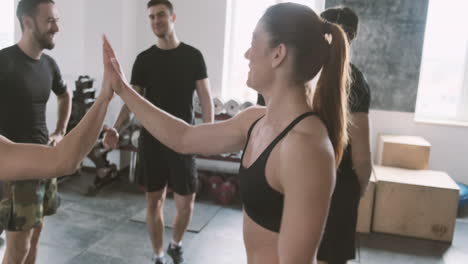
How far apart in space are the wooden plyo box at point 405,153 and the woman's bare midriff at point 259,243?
2921mm

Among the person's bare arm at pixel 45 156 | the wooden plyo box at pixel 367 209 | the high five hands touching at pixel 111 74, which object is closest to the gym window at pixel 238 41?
the wooden plyo box at pixel 367 209

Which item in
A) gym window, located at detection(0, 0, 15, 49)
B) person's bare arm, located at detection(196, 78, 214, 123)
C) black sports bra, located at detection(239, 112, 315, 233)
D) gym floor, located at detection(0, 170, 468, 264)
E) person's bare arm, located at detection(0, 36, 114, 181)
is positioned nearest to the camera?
black sports bra, located at detection(239, 112, 315, 233)

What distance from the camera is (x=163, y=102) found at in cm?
269

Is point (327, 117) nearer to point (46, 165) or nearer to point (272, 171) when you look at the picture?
point (272, 171)

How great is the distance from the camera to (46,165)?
117 cm

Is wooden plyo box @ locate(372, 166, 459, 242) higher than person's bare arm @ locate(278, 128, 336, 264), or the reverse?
person's bare arm @ locate(278, 128, 336, 264)

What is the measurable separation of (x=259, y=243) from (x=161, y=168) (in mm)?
1646

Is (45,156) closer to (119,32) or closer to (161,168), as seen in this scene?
(161,168)

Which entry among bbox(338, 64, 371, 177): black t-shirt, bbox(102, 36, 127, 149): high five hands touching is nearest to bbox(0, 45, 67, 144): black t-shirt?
bbox(102, 36, 127, 149): high five hands touching

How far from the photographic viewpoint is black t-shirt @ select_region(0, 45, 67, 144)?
207cm

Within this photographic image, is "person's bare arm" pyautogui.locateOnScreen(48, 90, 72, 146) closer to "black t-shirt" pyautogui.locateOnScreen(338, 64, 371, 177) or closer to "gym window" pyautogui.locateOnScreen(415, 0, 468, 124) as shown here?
"black t-shirt" pyautogui.locateOnScreen(338, 64, 371, 177)

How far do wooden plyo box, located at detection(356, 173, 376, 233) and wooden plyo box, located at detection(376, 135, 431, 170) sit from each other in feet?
1.50

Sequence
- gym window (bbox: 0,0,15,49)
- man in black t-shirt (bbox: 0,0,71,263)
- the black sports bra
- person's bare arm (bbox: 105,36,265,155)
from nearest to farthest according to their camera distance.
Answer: the black sports bra → person's bare arm (bbox: 105,36,265,155) → man in black t-shirt (bbox: 0,0,71,263) → gym window (bbox: 0,0,15,49)

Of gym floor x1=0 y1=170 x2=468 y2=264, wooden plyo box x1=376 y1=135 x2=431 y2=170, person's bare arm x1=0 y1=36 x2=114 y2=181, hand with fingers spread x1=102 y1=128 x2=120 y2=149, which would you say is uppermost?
person's bare arm x1=0 y1=36 x2=114 y2=181
